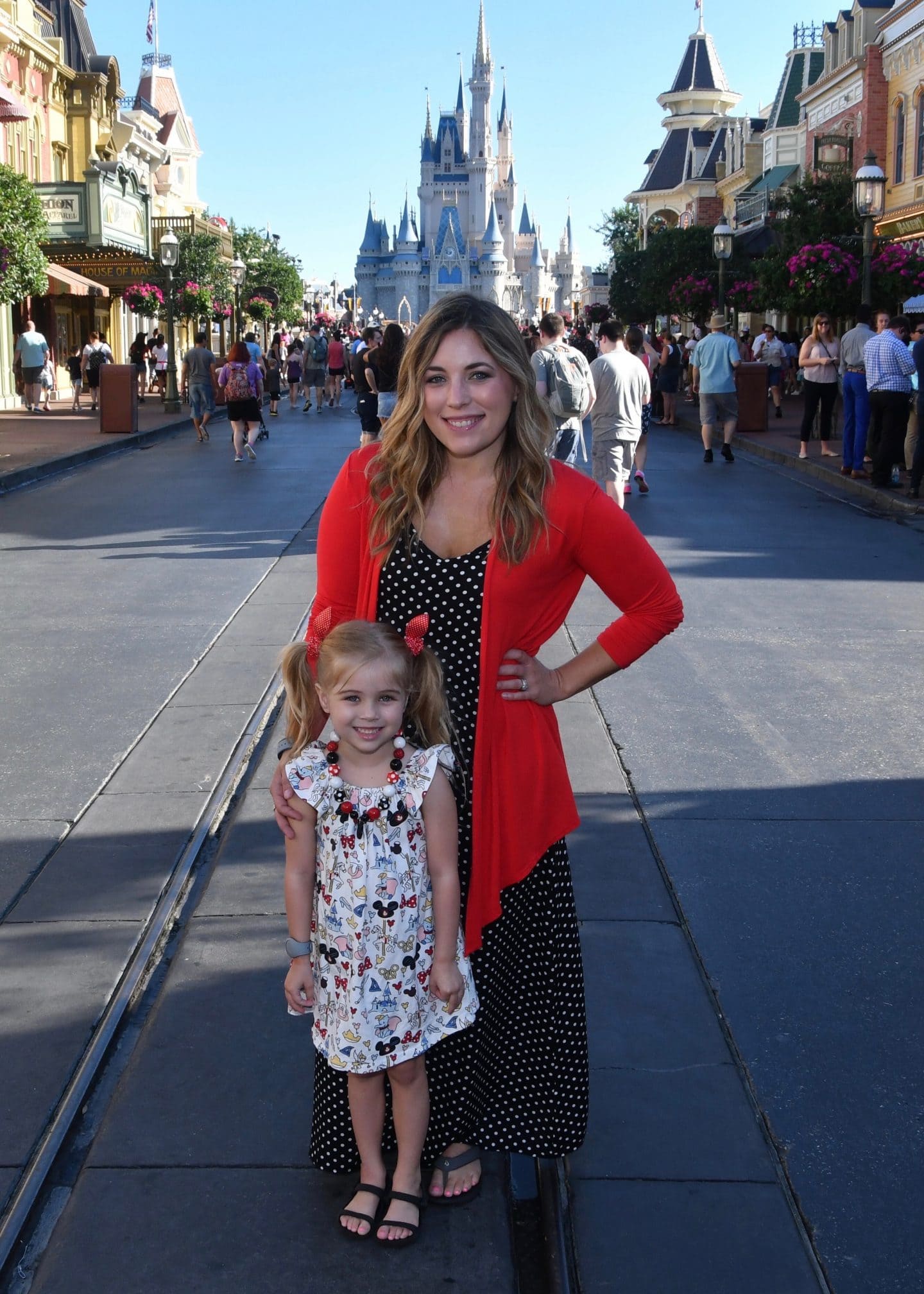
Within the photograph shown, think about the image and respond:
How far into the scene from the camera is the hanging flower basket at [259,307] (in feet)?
181

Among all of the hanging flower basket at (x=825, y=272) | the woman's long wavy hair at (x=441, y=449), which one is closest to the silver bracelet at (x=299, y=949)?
the woman's long wavy hair at (x=441, y=449)

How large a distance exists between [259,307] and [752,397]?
Answer: 35.2 metres

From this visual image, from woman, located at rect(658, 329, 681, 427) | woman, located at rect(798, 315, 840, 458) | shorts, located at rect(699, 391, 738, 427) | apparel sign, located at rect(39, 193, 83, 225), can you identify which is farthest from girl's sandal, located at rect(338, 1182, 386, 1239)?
apparel sign, located at rect(39, 193, 83, 225)

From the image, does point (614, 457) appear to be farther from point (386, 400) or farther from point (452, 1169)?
point (452, 1169)

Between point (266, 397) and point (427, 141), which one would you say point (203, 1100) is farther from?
point (427, 141)

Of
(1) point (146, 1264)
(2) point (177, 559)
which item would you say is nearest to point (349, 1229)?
(1) point (146, 1264)

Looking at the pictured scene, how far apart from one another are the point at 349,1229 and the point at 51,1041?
3.40 ft

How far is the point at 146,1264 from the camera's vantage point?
259cm

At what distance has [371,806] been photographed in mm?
2494

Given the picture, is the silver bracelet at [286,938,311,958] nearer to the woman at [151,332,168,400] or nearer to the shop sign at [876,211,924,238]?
the shop sign at [876,211,924,238]

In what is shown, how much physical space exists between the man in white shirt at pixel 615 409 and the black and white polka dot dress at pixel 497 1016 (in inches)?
380

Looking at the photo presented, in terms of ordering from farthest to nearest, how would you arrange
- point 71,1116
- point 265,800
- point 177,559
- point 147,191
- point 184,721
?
point 147,191 < point 177,559 < point 184,721 < point 265,800 < point 71,1116

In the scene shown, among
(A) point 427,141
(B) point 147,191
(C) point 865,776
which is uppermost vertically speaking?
(A) point 427,141

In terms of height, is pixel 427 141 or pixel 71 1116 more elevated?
pixel 427 141
